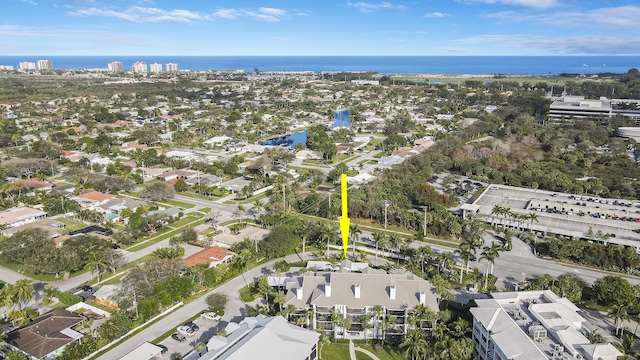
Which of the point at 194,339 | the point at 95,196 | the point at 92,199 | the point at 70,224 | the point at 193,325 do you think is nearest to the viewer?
the point at 194,339

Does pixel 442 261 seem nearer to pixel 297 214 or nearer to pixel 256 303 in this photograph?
pixel 256 303

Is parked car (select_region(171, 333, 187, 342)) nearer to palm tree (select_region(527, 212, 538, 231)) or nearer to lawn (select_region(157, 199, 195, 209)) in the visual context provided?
lawn (select_region(157, 199, 195, 209))

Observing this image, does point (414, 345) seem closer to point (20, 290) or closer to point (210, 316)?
point (210, 316)

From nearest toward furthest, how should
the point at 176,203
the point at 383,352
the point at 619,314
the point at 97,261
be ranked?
the point at 383,352, the point at 619,314, the point at 97,261, the point at 176,203

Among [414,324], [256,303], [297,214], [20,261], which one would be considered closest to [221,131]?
[297,214]

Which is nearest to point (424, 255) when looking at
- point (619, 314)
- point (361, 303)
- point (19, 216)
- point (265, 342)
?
point (361, 303)

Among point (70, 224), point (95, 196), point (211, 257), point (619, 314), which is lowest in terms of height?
Result: point (70, 224)
